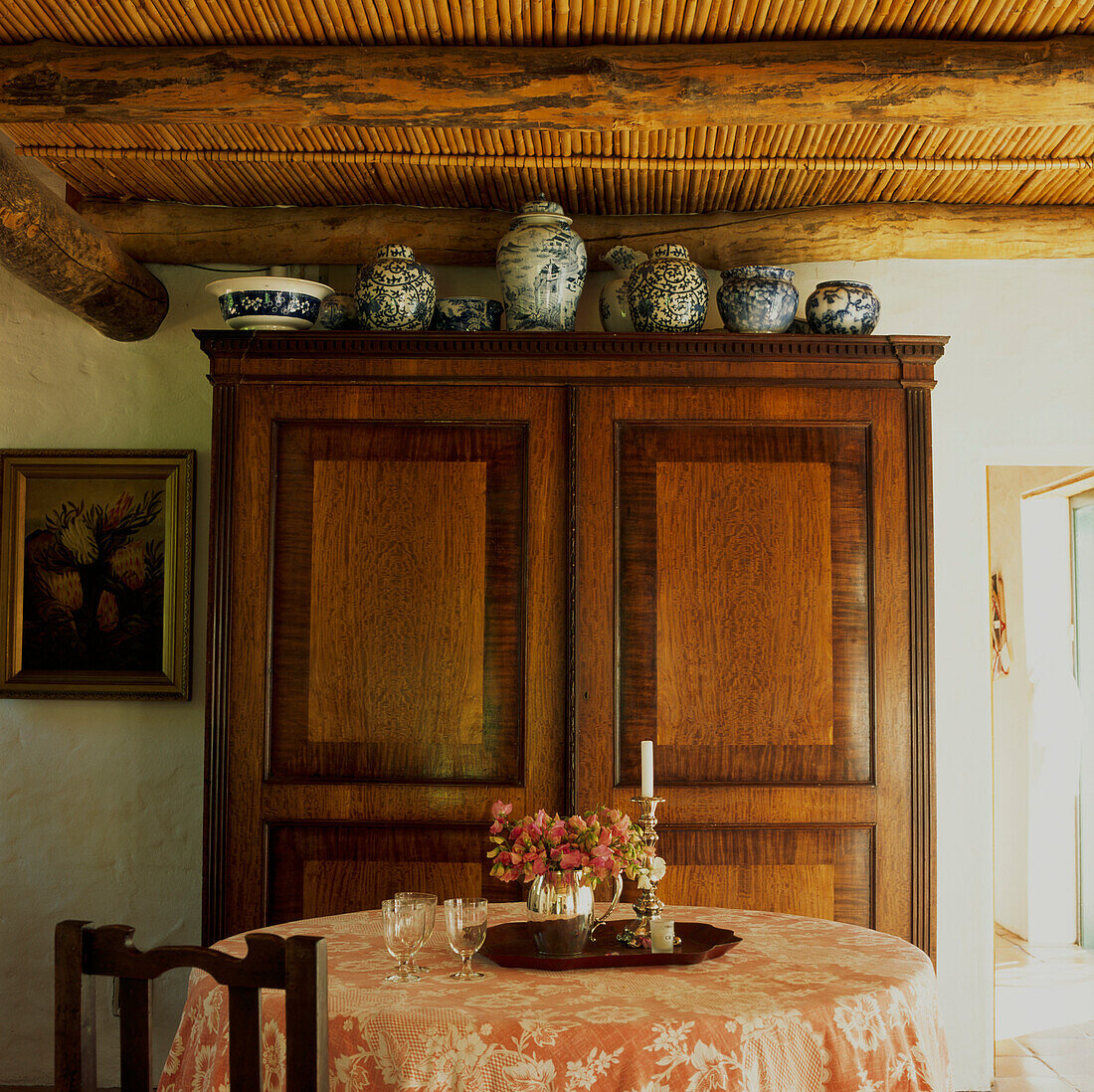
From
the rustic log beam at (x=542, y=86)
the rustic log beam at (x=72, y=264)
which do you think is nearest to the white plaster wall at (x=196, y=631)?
the rustic log beam at (x=72, y=264)

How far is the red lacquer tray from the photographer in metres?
1.84

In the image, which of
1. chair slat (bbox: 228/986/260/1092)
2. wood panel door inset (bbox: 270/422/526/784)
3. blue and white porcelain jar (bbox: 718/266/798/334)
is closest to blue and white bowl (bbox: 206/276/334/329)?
wood panel door inset (bbox: 270/422/526/784)

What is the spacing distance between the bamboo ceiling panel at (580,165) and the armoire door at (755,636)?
680mm

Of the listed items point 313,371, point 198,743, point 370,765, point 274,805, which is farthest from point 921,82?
point 198,743

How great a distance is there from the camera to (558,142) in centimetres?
298

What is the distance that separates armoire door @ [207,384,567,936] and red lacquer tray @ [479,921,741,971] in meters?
0.80

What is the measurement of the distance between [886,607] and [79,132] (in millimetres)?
2531

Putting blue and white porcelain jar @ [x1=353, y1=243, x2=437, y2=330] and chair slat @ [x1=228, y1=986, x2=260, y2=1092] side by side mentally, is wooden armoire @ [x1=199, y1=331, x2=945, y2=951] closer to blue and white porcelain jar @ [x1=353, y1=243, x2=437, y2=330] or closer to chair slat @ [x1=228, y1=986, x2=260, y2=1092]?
blue and white porcelain jar @ [x1=353, y1=243, x2=437, y2=330]

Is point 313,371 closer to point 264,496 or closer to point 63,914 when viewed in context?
point 264,496

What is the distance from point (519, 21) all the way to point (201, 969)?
2102 millimetres

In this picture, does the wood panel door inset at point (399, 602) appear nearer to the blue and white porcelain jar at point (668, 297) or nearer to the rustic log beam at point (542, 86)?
the blue and white porcelain jar at point (668, 297)

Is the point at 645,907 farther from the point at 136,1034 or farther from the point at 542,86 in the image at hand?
the point at 542,86

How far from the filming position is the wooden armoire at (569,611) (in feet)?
9.39

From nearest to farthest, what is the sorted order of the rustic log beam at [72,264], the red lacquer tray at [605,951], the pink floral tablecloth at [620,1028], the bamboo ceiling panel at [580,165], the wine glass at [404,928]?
the pink floral tablecloth at [620,1028] → the wine glass at [404,928] → the red lacquer tray at [605,951] → the rustic log beam at [72,264] → the bamboo ceiling panel at [580,165]
